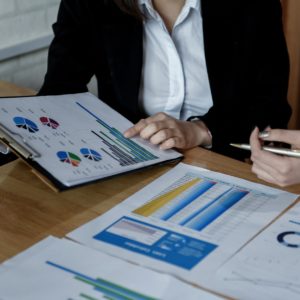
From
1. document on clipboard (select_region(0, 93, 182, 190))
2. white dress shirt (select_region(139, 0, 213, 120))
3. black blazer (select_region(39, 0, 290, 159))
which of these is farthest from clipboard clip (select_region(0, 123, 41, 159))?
white dress shirt (select_region(139, 0, 213, 120))

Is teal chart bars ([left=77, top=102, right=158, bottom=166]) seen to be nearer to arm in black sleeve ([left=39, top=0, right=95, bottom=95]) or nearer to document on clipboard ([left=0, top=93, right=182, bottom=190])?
document on clipboard ([left=0, top=93, right=182, bottom=190])

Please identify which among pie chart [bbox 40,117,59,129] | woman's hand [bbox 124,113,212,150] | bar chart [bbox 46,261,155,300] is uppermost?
pie chart [bbox 40,117,59,129]

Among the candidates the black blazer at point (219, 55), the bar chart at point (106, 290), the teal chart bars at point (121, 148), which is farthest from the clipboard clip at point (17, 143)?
the black blazer at point (219, 55)

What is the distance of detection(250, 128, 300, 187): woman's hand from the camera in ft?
3.14

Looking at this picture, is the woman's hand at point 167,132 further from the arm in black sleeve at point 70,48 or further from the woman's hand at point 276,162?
the arm in black sleeve at point 70,48

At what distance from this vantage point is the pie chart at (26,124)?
102 cm

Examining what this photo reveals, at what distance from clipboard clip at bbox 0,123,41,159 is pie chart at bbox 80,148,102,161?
0.28 feet

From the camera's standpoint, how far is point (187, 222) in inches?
33.9

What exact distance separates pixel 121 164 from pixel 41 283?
1.08ft

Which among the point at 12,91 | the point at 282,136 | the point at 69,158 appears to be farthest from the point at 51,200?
the point at 12,91

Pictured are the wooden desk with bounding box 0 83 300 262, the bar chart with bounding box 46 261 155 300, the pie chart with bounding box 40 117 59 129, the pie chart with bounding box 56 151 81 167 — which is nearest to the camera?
the bar chart with bounding box 46 261 155 300

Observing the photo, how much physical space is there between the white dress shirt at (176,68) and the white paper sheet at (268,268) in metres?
0.60

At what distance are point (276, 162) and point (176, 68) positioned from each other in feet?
1.62

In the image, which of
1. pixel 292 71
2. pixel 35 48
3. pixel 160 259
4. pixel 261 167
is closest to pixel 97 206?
pixel 160 259
